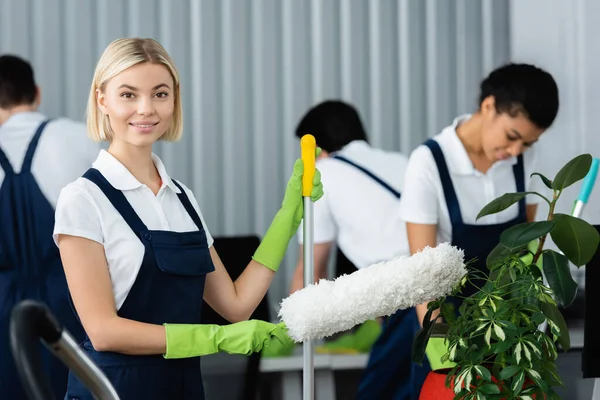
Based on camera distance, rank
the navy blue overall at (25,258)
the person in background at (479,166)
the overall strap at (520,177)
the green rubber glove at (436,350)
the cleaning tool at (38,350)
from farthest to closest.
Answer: the navy blue overall at (25,258), the overall strap at (520,177), the person in background at (479,166), the green rubber glove at (436,350), the cleaning tool at (38,350)

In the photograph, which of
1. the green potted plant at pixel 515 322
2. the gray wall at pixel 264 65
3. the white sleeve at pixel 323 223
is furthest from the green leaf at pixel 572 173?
the gray wall at pixel 264 65

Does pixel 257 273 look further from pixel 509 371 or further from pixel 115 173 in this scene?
pixel 509 371

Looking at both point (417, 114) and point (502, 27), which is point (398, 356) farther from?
point (502, 27)

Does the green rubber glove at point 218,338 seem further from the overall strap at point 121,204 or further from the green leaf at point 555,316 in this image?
the green leaf at point 555,316

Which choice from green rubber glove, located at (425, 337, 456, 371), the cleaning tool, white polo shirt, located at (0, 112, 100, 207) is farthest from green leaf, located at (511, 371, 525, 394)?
white polo shirt, located at (0, 112, 100, 207)

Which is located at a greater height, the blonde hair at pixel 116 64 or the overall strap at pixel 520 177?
the blonde hair at pixel 116 64

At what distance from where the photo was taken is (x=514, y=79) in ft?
6.92

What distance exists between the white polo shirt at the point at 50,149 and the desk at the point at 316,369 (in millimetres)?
797

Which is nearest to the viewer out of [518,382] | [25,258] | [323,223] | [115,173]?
[518,382]

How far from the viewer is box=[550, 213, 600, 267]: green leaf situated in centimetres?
154

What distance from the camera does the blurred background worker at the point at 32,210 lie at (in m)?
2.55

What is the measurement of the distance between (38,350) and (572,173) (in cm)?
96

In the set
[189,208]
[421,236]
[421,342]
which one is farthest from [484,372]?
[421,236]

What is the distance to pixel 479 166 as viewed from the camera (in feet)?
7.30
